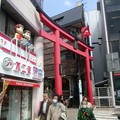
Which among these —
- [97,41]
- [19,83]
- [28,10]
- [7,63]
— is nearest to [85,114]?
[19,83]

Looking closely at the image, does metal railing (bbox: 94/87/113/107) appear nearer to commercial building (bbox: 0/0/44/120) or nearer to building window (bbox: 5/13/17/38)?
commercial building (bbox: 0/0/44/120)

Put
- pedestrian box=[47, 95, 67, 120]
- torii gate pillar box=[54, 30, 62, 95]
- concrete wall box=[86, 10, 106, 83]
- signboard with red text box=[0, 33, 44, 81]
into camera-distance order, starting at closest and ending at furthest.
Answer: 1. pedestrian box=[47, 95, 67, 120]
2. signboard with red text box=[0, 33, 44, 81]
3. torii gate pillar box=[54, 30, 62, 95]
4. concrete wall box=[86, 10, 106, 83]

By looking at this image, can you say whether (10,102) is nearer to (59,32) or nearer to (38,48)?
(38,48)

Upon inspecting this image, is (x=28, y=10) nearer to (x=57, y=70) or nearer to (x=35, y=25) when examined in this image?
(x=35, y=25)

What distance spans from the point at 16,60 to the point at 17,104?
6.63 ft

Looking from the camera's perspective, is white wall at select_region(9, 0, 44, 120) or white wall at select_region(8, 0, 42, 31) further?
white wall at select_region(9, 0, 44, 120)

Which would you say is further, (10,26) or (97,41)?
(97,41)

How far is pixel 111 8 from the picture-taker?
19.1 m

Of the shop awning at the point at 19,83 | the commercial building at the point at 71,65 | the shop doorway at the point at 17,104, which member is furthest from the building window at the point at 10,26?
the commercial building at the point at 71,65

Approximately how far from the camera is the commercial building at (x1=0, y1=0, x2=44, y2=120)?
693cm

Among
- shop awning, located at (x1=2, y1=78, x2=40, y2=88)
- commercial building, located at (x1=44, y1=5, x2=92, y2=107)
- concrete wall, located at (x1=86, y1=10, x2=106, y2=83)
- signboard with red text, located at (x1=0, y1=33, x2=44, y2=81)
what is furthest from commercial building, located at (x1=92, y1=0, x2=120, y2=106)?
signboard with red text, located at (x1=0, y1=33, x2=44, y2=81)

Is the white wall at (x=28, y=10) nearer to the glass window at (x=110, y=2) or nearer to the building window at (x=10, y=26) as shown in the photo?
the building window at (x=10, y=26)

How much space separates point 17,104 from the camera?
8.32 meters

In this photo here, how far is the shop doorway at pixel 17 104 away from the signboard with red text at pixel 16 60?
697mm
